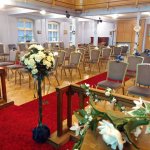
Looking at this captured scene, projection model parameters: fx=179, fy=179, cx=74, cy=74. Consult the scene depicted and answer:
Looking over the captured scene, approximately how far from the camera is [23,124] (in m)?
2.93

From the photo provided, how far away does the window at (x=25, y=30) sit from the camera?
1219cm

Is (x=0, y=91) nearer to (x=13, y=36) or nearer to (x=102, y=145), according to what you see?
(x=102, y=145)

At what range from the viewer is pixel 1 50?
30.4ft

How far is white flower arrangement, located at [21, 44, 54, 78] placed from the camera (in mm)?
2264

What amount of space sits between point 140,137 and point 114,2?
30.7 feet

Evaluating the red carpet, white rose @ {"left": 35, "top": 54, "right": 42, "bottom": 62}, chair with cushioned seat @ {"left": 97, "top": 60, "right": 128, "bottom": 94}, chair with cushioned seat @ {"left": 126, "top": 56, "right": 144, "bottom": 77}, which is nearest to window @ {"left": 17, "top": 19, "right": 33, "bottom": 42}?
the red carpet

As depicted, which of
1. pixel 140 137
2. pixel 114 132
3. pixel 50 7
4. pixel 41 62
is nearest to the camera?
pixel 114 132

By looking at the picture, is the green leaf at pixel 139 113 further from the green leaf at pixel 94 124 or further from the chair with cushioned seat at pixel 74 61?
the chair with cushioned seat at pixel 74 61

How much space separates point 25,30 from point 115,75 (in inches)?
402

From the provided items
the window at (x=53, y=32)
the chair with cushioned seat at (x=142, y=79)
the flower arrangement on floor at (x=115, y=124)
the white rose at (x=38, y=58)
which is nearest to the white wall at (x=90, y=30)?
the window at (x=53, y=32)

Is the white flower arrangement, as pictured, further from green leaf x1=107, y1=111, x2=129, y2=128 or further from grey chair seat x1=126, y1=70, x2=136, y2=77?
grey chair seat x1=126, y1=70, x2=136, y2=77

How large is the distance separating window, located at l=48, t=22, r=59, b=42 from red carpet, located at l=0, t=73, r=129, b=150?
36.4 ft

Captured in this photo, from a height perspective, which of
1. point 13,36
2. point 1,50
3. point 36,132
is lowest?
point 36,132

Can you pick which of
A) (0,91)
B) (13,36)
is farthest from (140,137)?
(13,36)
